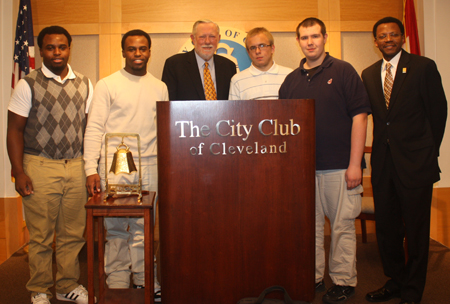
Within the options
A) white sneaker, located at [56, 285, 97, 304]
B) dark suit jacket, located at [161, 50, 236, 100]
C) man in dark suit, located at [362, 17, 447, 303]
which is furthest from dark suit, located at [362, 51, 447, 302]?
white sneaker, located at [56, 285, 97, 304]

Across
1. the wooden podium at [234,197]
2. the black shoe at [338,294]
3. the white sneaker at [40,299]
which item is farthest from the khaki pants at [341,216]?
the white sneaker at [40,299]

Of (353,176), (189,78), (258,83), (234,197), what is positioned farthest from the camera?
(189,78)

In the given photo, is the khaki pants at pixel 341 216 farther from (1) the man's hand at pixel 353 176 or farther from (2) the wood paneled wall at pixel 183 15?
(2) the wood paneled wall at pixel 183 15

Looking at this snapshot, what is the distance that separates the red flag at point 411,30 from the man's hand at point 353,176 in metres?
2.23

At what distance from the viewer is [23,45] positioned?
3.92 metres

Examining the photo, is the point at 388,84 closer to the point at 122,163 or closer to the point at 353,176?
the point at 353,176

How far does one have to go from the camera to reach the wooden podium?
6.79 ft

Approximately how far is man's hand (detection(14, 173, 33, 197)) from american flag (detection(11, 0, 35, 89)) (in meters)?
1.69

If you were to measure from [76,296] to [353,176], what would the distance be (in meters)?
2.12

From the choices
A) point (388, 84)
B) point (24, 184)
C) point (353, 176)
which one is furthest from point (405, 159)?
point (24, 184)

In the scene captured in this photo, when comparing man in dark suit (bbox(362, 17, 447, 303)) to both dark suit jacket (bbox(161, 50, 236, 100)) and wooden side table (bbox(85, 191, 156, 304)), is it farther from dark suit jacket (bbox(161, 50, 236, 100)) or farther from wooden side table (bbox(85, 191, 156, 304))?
wooden side table (bbox(85, 191, 156, 304))

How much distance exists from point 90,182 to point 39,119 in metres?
0.59

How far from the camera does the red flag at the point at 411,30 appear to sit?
403 centimetres

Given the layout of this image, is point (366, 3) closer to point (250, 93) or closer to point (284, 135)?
point (250, 93)
